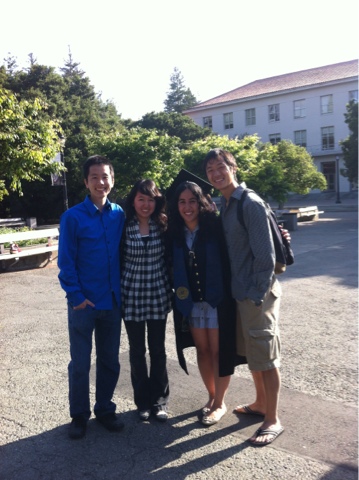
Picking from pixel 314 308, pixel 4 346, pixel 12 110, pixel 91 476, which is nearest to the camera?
pixel 91 476

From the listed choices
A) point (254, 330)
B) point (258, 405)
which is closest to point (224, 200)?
point (254, 330)

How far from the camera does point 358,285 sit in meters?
8.23

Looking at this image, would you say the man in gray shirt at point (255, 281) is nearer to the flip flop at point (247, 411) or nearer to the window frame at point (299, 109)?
the flip flop at point (247, 411)

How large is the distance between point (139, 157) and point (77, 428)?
17.0 meters

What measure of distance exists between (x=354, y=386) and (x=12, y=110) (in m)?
8.95

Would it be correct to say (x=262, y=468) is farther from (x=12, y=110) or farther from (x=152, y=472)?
(x=12, y=110)

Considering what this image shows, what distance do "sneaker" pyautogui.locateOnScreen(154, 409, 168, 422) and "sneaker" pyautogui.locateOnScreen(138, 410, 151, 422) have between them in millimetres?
63

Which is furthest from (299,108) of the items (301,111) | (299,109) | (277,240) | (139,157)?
(277,240)

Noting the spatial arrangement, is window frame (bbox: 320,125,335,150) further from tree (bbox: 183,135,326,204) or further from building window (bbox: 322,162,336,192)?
tree (bbox: 183,135,326,204)

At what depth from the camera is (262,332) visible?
324 cm

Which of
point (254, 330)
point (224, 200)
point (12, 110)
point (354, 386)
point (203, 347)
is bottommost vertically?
point (354, 386)

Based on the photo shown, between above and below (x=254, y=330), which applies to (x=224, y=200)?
above

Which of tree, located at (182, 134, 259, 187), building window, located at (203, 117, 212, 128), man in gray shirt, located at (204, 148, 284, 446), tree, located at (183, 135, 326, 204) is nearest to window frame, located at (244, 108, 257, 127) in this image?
building window, located at (203, 117, 212, 128)

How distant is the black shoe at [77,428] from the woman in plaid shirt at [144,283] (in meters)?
0.45
